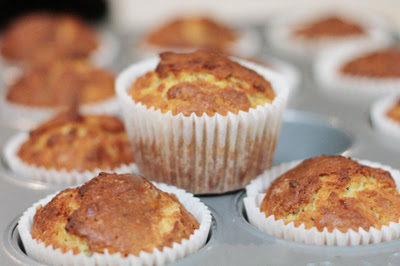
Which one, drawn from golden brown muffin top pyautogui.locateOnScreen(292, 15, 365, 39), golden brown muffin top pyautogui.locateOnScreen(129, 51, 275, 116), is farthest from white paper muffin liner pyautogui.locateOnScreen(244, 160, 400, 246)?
golden brown muffin top pyautogui.locateOnScreen(292, 15, 365, 39)

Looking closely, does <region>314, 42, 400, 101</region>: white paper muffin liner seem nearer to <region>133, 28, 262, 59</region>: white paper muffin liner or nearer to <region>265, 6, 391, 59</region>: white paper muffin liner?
<region>265, 6, 391, 59</region>: white paper muffin liner

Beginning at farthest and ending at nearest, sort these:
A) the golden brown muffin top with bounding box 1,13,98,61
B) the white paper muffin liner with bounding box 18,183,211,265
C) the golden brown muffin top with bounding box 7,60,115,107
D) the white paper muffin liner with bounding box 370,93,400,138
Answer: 1. the golden brown muffin top with bounding box 1,13,98,61
2. the golden brown muffin top with bounding box 7,60,115,107
3. the white paper muffin liner with bounding box 370,93,400,138
4. the white paper muffin liner with bounding box 18,183,211,265

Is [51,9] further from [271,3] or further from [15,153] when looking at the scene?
[15,153]

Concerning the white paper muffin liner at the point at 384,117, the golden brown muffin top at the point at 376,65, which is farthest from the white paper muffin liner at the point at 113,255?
the golden brown muffin top at the point at 376,65

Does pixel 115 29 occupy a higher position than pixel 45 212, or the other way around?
pixel 45 212

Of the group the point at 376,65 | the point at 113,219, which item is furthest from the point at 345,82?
the point at 113,219

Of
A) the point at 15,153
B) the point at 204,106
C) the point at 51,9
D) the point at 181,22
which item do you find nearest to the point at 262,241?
the point at 204,106
